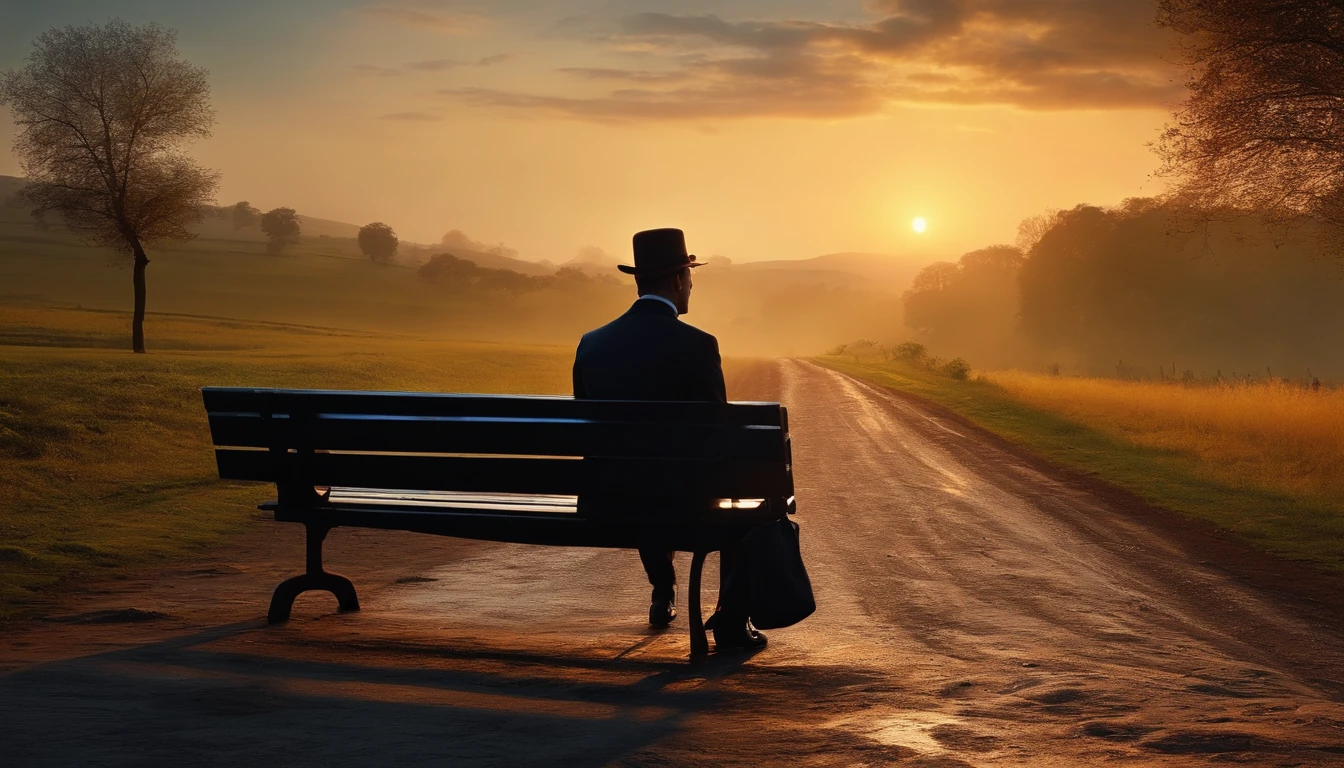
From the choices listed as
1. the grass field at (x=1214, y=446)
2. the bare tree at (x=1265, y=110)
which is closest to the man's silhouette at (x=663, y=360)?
the grass field at (x=1214, y=446)

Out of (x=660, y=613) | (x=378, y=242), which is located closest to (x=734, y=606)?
(x=660, y=613)

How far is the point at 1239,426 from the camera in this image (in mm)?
19797

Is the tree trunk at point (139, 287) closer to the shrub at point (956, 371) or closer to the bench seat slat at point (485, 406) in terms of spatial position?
the shrub at point (956, 371)

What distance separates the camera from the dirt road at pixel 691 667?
3.94 meters

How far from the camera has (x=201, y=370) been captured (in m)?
26.7

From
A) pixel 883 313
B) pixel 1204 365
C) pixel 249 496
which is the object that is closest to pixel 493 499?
pixel 249 496

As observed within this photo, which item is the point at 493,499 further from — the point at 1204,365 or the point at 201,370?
the point at 1204,365

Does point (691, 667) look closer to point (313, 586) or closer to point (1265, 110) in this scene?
point (313, 586)

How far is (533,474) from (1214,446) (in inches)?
593

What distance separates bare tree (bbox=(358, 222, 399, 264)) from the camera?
491 feet

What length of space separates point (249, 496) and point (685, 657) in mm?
8448

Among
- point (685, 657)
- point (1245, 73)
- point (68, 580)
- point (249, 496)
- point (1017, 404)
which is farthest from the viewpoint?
point (1017, 404)

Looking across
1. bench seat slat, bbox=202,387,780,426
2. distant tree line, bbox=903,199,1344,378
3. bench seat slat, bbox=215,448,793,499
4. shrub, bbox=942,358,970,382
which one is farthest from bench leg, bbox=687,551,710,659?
distant tree line, bbox=903,199,1344,378

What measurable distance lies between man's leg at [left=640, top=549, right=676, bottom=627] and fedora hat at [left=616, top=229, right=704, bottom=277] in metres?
1.56
